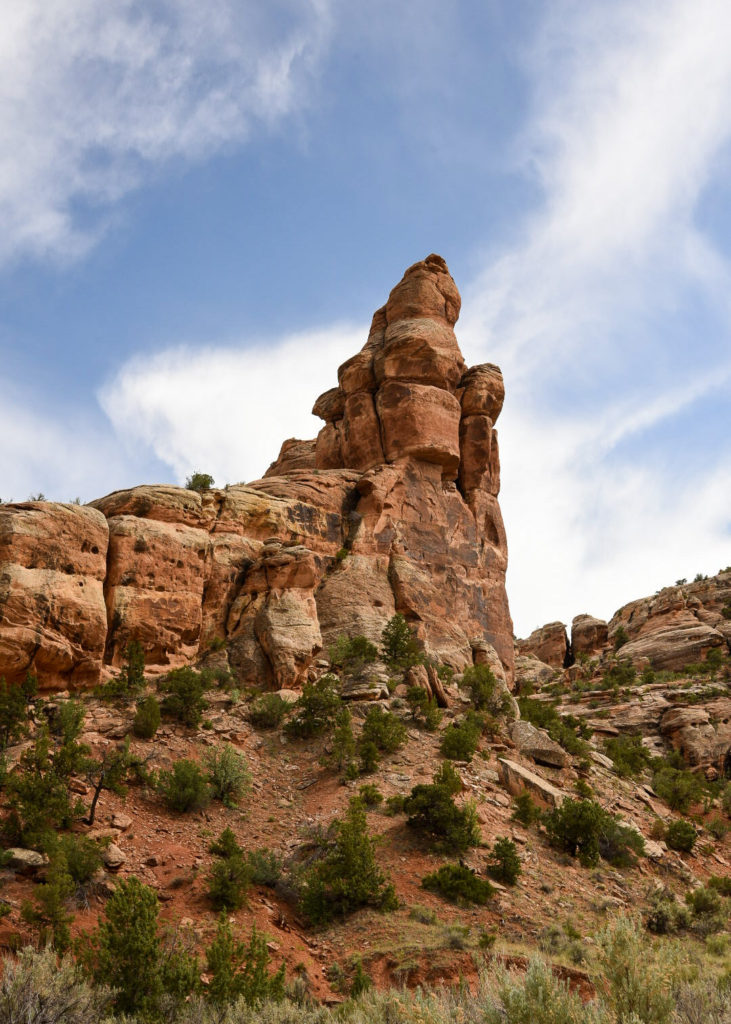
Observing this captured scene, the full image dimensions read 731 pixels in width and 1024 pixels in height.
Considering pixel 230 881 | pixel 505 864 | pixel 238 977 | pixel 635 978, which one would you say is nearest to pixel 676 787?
pixel 505 864

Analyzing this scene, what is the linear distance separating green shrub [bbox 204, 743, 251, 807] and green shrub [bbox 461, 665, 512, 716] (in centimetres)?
1195

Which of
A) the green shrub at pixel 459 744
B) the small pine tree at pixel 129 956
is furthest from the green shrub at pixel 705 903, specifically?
the small pine tree at pixel 129 956

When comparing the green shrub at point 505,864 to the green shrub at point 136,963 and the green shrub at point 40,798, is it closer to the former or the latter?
the green shrub at point 136,963

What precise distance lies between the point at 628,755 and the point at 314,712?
1812 centimetres

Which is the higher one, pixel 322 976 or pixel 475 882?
pixel 475 882

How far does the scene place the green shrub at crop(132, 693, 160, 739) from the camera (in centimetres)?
2400

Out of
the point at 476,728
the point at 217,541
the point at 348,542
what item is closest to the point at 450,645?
the point at 348,542

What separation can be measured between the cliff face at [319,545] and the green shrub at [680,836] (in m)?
11.8

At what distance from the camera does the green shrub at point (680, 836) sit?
94.3 feet

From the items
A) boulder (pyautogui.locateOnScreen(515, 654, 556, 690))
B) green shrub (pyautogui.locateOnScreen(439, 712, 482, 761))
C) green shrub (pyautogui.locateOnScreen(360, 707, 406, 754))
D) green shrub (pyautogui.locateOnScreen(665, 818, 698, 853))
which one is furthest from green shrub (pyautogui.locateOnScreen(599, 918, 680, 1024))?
boulder (pyautogui.locateOnScreen(515, 654, 556, 690))

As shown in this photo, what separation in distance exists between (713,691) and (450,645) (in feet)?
62.8

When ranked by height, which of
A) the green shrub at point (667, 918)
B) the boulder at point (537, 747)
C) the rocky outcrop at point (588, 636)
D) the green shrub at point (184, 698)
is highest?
the rocky outcrop at point (588, 636)

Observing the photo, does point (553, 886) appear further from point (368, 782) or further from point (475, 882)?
point (368, 782)

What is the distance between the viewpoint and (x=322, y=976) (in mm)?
16375
